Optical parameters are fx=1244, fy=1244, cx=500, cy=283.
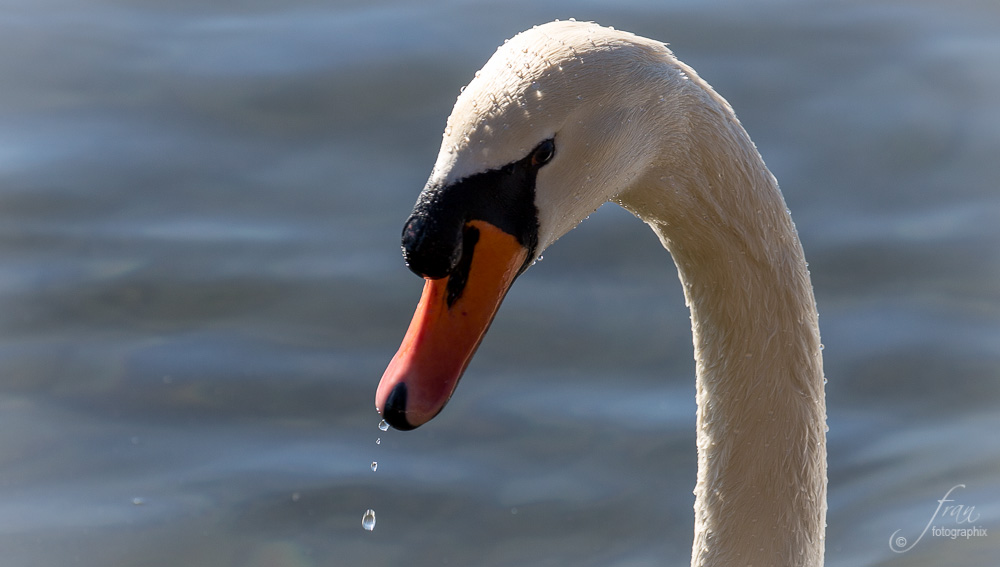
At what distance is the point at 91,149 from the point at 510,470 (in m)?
3.03

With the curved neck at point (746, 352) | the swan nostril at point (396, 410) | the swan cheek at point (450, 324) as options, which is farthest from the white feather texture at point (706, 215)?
the swan nostril at point (396, 410)

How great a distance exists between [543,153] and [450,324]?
0.42 meters

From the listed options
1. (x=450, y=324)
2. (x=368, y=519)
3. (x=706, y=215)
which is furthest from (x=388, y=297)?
(x=450, y=324)

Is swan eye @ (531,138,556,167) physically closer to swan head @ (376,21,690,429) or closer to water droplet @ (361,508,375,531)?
swan head @ (376,21,690,429)

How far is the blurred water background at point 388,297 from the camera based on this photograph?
16.9 ft

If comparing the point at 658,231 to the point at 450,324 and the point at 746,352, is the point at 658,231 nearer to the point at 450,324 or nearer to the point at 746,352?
the point at 746,352

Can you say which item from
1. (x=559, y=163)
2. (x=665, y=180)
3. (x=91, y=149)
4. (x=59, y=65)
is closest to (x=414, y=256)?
(x=559, y=163)

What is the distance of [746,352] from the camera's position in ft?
10.8

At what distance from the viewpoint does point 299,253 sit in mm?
6074

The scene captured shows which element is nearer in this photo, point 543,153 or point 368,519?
point 543,153

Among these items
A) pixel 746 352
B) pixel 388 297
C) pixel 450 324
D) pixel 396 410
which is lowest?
pixel 396 410

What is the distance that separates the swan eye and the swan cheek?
0.17m

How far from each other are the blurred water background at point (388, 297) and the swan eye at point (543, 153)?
274cm

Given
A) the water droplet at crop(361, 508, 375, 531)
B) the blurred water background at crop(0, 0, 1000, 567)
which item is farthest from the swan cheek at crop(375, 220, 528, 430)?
the blurred water background at crop(0, 0, 1000, 567)
